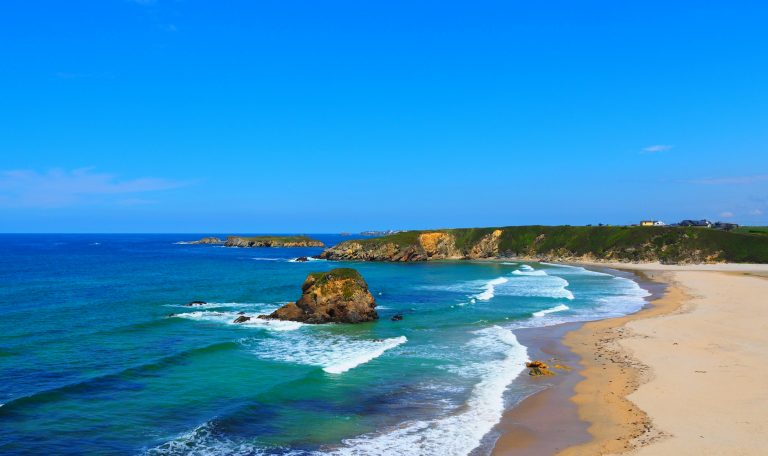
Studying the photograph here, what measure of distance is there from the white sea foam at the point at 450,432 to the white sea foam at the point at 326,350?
7624 mm

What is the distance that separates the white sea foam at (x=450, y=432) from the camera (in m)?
16.9

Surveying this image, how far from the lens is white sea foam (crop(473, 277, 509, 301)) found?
57.2 metres

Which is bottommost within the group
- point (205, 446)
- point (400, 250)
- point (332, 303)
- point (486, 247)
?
point (205, 446)

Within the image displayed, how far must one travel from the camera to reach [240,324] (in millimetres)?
40250

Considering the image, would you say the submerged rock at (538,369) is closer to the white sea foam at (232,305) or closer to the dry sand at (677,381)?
the dry sand at (677,381)

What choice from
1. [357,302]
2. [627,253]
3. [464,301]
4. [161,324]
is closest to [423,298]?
[464,301]

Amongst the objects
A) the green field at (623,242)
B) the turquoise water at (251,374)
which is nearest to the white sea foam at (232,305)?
the turquoise water at (251,374)

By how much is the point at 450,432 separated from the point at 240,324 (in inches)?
1013

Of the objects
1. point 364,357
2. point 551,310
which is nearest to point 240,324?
point 364,357

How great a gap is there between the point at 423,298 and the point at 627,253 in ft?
247

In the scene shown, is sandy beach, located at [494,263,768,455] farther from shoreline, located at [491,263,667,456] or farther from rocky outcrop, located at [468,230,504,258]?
rocky outcrop, located at [468,230,504,258]

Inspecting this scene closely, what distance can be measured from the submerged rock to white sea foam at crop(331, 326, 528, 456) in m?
1.09

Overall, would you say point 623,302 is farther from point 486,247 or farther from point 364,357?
point 486,247

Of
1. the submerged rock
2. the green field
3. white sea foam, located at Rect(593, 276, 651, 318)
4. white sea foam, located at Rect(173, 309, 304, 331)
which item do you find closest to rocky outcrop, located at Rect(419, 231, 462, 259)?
the green field
